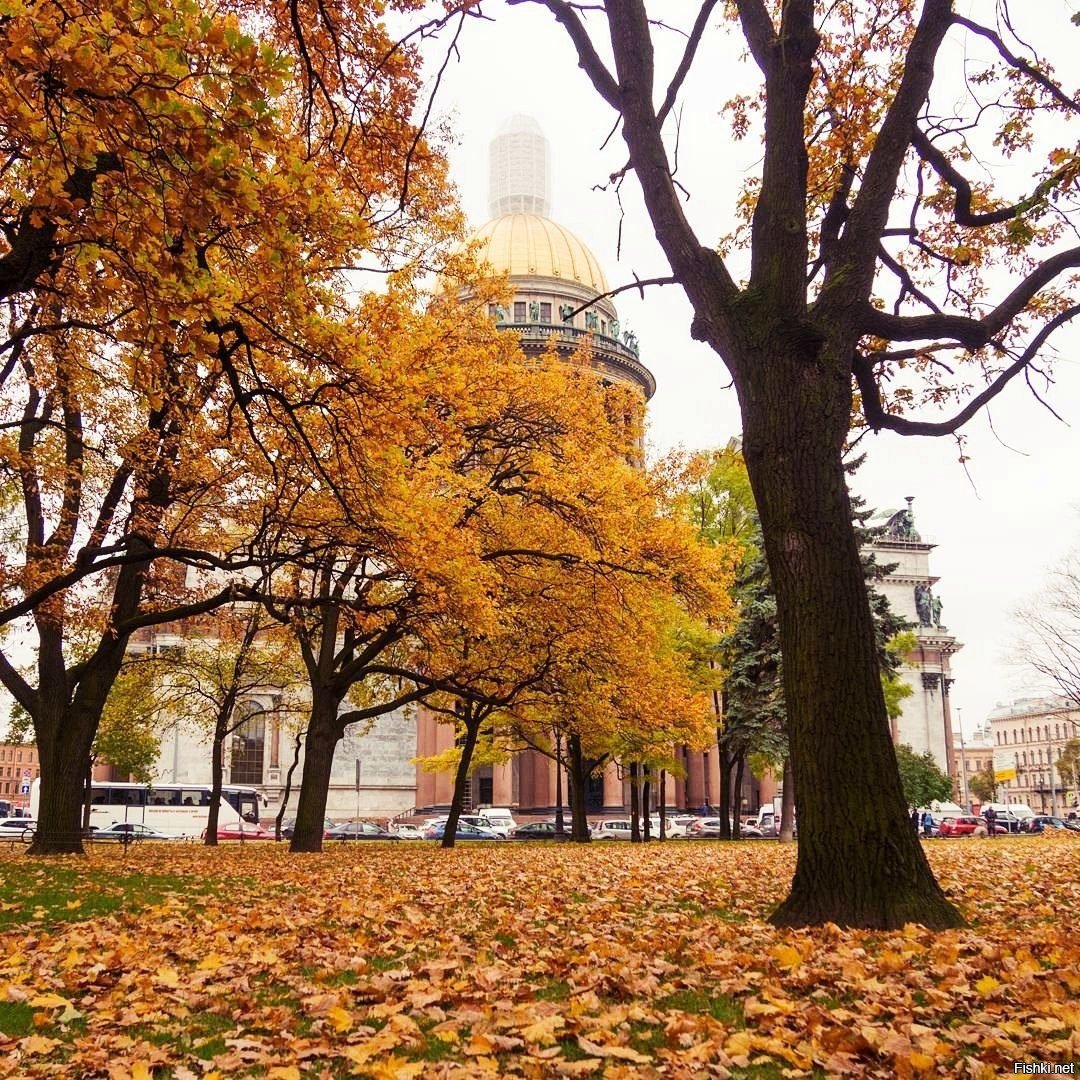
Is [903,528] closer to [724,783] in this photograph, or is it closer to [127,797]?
[724,783]

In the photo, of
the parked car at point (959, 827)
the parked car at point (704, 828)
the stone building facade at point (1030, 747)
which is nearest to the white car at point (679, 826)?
the parked car at point (704, 828)

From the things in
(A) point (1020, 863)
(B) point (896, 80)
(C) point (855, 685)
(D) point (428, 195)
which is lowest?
(A) point (1020, 863)

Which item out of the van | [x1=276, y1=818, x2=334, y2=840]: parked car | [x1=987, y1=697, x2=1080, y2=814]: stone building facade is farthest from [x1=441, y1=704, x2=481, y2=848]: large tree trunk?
[x1=987, y1=697, x2=1080, y2=814]: stone building facade

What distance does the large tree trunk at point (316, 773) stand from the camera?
21.5m

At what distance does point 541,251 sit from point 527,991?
7100 centimetres

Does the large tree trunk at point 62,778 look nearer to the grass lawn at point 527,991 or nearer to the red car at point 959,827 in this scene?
the grass lawn at point 527,991

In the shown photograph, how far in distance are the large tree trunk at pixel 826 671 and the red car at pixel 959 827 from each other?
50.5 m

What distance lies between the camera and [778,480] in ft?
25.3

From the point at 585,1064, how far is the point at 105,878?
11345mm

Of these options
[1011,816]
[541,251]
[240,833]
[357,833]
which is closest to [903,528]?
[1011,816]

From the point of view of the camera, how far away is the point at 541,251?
236 feet

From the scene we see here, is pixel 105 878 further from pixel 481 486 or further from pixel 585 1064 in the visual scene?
pixel 585 1064

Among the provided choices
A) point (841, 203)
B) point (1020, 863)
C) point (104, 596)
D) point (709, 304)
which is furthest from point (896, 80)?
point (104, 596)

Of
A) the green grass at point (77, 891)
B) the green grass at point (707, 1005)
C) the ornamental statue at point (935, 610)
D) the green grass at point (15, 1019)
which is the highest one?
the ornamental statue at point (935, 610)
